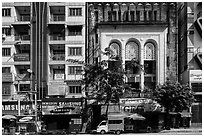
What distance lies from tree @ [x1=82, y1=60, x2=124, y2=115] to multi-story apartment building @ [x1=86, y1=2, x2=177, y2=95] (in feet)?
23.2

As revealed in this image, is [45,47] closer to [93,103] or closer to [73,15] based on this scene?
[73,15]

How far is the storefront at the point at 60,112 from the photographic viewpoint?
38938mm

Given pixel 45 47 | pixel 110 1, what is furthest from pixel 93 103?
pixel 110 1

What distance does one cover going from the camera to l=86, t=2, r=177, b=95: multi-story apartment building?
41344 millimetres

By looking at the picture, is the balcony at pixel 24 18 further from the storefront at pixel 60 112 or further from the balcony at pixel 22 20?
the storefront at pixel 60 112

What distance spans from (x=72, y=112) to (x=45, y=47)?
7500mm

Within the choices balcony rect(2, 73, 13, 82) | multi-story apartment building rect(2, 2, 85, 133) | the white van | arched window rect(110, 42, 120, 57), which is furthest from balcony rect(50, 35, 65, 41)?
the white van

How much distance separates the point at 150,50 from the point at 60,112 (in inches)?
454

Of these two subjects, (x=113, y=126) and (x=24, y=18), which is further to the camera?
(x=24, y=18)

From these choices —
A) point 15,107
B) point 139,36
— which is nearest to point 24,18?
point 15,107

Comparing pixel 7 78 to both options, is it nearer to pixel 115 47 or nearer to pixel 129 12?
pixel 115 47

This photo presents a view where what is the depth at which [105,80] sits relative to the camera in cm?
3375

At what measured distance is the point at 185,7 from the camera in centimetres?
4122

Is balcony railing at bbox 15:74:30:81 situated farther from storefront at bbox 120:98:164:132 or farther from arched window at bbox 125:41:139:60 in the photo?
arched window at bbox 125:41:139:60
